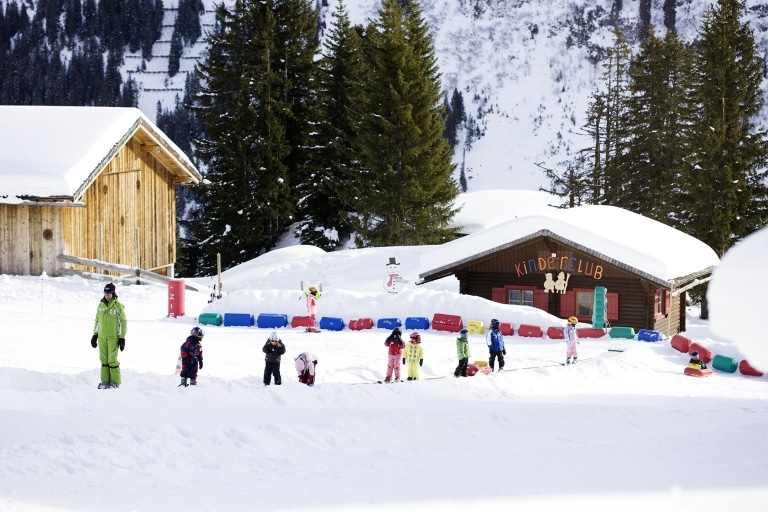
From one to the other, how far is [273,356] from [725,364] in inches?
430

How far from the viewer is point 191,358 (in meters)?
13.2

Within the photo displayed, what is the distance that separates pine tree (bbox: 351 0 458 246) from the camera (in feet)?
123

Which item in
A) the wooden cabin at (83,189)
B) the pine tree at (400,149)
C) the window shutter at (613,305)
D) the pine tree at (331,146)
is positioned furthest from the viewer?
the pine tree at (331,146)

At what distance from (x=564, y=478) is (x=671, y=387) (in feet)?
25.0

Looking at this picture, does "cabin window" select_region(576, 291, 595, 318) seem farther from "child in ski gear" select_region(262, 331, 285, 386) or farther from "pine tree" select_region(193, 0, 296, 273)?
"pine tree" select_region(193, 0, 296, 273)

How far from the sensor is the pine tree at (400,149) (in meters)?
37.6

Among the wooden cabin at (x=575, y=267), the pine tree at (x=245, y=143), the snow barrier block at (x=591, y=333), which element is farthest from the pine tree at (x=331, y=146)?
the snow barrier block at (x=591, y=333)

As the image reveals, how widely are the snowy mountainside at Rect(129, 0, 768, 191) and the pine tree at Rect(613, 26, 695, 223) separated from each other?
221 feet

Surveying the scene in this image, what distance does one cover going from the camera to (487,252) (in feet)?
83.3

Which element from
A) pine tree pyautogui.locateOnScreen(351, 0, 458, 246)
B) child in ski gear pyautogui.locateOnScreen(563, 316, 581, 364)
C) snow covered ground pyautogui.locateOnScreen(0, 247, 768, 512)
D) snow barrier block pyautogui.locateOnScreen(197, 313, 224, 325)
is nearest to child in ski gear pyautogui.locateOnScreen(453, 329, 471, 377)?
snow covered ground pyautogui.locateOnScreen(0, 247, 768, 512)

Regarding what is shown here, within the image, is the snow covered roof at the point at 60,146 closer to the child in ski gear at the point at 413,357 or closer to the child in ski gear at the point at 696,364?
the child in ski gear at the point at 413,357

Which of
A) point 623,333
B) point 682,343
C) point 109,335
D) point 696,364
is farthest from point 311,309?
point 696,364

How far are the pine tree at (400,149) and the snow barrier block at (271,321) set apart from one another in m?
16.0

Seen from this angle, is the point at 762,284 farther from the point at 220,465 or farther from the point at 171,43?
the point at 171,43
